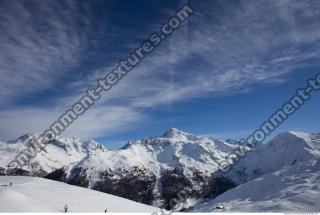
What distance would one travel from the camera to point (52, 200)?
3644 cm

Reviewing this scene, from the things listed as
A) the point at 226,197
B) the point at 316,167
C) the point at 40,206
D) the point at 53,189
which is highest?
the point at 316,167

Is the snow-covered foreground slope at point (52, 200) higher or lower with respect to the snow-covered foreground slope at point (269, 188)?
lower

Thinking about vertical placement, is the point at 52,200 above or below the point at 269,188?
below

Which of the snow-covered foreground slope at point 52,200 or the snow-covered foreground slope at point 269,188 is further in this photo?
the snow-covered foreground slope at point 269,188

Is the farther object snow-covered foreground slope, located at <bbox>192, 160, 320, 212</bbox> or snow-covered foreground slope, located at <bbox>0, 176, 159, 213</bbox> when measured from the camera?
snow-covered foreground slope, located at <bbox>192, 160, 320, 212</bbox>

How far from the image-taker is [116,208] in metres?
40.3

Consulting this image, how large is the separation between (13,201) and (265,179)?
4886 inches

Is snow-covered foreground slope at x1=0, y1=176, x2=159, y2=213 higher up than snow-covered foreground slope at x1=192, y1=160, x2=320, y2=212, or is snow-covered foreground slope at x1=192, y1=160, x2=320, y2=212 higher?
snow-covered foreground slope at x1=192, y1=160, x2=320, y2=212

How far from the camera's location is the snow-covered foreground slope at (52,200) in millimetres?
27125

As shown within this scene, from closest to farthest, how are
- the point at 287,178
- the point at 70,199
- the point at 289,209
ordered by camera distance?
the point at 70,199 < the point at 289,209 < the point at 287,178

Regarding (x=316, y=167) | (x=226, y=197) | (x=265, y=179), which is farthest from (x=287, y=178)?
(x=316, y=167)

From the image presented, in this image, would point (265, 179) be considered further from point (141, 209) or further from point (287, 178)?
point (141, 209)

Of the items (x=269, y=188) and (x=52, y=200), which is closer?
(x=52, y=200)

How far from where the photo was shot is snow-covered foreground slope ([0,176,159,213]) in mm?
27125
